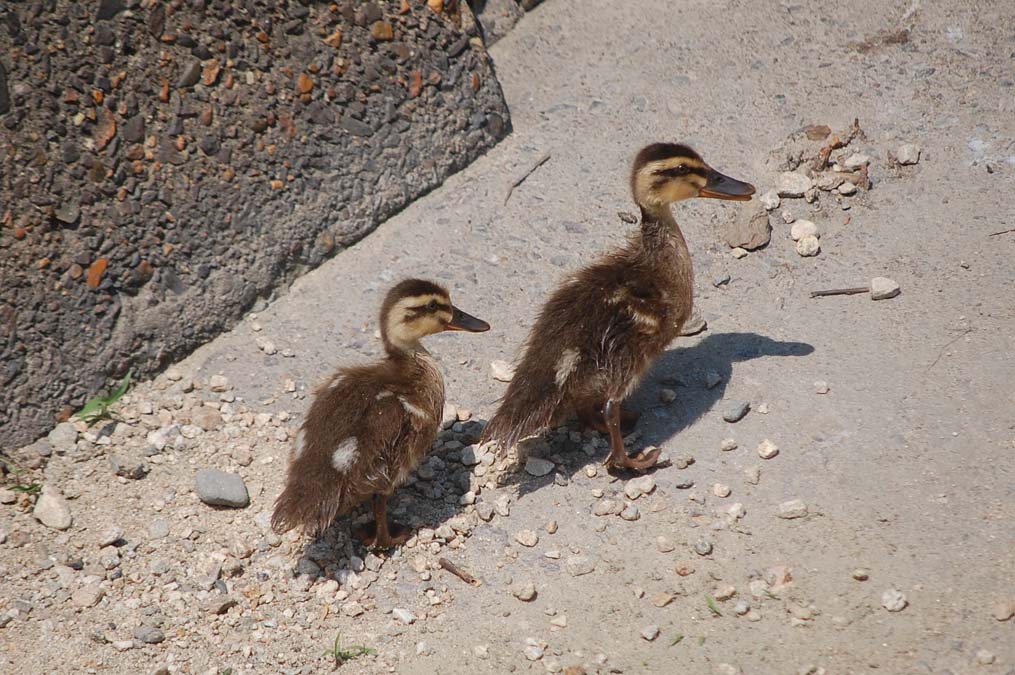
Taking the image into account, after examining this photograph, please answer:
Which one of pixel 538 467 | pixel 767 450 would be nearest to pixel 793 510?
pixel 767 450

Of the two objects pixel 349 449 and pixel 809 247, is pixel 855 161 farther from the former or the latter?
pixel 349 449

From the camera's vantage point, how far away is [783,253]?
5559mm

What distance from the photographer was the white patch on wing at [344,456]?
423cm

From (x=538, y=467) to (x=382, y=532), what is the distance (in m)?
0.73

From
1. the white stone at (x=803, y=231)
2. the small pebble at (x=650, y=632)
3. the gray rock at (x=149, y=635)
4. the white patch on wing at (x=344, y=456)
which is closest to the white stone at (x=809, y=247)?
the white stone at (x=803, y=231)

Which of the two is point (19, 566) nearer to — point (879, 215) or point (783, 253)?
point (783, 253)

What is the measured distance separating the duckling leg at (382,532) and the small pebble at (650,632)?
110cm

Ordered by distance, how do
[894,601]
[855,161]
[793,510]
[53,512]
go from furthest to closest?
[855,161], [53,512], [793,510], [894,601]

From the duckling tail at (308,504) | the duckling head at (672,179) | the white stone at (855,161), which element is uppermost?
the duckling head at (672,179)

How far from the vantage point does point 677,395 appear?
5.01 metres

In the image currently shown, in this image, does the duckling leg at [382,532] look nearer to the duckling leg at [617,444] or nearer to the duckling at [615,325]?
the duckling at [615,325]

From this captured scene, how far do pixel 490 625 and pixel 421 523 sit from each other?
647 millimetres

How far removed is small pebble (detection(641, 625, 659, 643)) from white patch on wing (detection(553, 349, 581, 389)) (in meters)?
1.04

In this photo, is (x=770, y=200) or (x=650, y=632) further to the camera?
(x=770, y=200)
